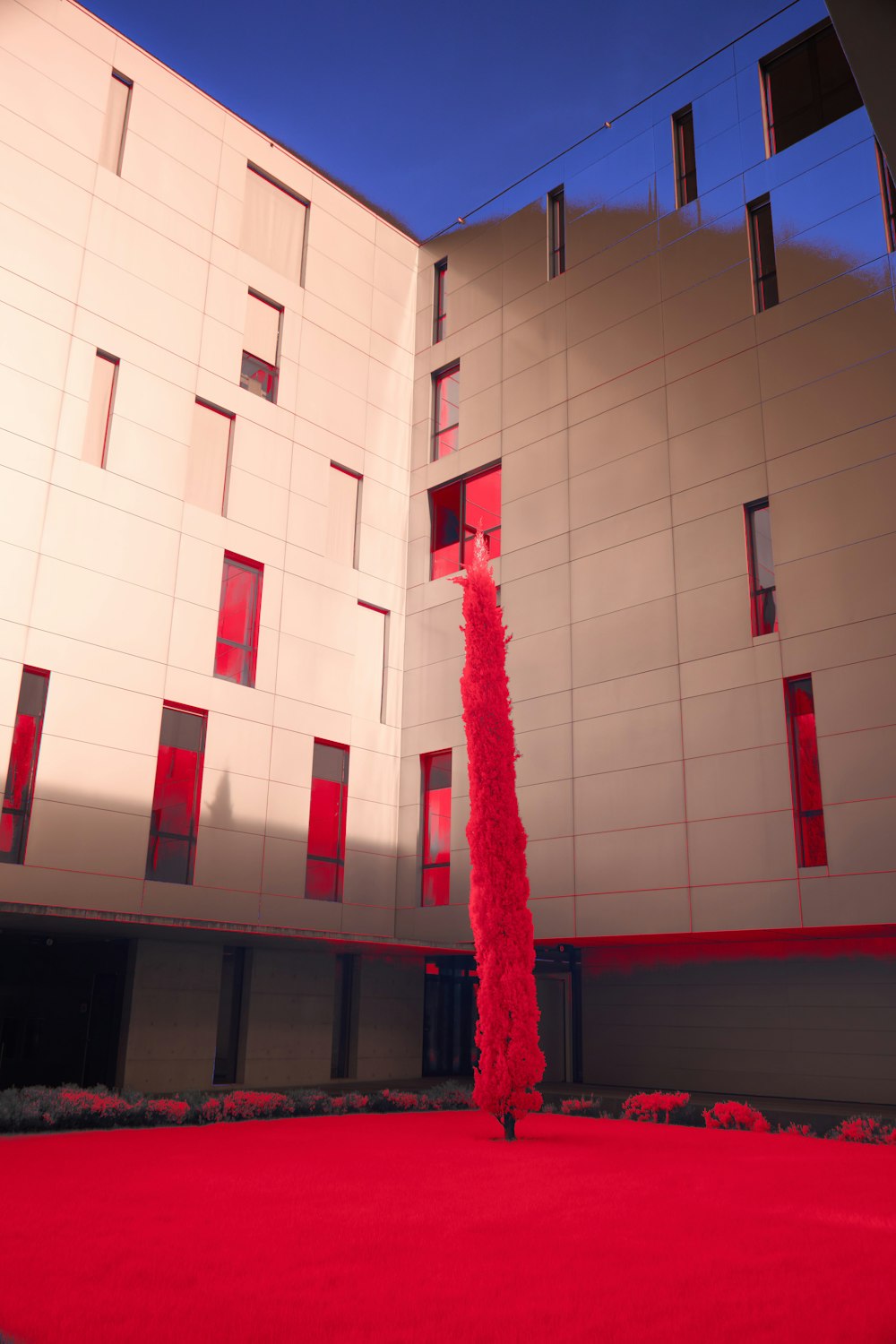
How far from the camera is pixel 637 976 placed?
20.1 metres

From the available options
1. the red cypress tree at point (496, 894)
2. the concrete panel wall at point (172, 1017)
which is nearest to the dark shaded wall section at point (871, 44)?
the red cypress tree at point (496, 894)

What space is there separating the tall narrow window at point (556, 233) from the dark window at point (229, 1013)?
15.9 m

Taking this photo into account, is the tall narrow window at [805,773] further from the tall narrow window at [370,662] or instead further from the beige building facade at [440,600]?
the tall narrow window at [370,662]

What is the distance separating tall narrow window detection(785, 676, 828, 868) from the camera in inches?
617

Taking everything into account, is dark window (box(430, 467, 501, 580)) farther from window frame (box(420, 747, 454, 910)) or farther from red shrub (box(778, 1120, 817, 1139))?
red shrub (box(778, 1120, 817, 1139))

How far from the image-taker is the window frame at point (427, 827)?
20828 mm

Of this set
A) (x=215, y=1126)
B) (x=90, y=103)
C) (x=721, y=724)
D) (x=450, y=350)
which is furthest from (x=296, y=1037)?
(x=90, y=103)

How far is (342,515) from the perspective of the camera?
2269 cm

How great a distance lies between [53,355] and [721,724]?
13386 millimetres

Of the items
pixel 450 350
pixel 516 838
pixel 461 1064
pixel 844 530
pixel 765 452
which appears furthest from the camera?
pixel 450 350

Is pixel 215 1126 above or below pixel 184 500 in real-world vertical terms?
below

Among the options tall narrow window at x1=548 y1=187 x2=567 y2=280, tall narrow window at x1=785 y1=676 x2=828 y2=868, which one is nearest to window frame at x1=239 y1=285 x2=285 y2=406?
tall narrow window at x1=548 y1=187 x2=567 y2=280

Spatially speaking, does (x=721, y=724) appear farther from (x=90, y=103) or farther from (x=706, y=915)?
(x=90, y=103)

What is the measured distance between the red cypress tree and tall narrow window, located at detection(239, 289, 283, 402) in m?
9.73
